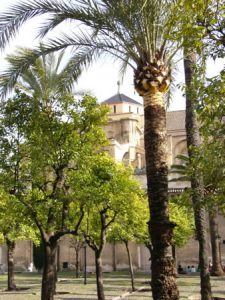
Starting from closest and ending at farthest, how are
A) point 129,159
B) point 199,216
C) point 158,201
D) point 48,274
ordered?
point 158,201, point 48,274, point 199,216, point 129,159

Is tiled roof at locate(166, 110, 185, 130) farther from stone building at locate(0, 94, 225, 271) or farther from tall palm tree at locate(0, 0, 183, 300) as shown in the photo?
tall palm tree at locate(0, 0, 183, 300)

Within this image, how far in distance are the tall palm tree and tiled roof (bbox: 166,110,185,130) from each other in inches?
1772

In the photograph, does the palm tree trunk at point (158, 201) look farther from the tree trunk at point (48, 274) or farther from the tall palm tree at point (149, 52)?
the tree trunk at point (48, 274)

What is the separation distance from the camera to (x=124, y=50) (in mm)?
9328

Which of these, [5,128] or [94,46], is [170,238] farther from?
[5,128]

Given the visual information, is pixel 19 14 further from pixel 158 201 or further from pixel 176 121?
pixel 176 121

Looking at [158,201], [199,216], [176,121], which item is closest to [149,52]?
A: [158,201]

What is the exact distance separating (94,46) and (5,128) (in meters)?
3.42

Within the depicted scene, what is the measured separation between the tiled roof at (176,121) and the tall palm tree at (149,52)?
45.0 metres

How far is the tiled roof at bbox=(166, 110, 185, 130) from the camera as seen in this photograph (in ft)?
→ 179

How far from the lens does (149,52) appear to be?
861 centimetres

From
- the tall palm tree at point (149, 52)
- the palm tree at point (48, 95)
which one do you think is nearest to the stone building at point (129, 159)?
the palm tree at point (48, 95)

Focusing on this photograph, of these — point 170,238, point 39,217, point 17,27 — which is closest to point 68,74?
point 17,27

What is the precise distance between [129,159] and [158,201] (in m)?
41.4
